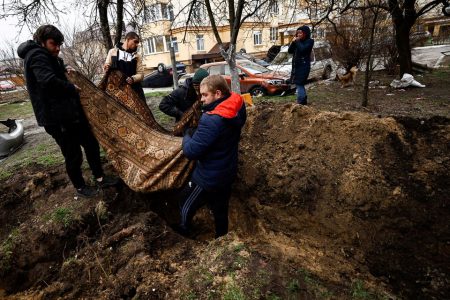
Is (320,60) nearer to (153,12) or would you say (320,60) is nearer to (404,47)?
(404,47)

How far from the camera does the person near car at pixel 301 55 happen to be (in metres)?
5.91

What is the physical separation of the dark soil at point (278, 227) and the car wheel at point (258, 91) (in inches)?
210

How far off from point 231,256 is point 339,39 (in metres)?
11.2

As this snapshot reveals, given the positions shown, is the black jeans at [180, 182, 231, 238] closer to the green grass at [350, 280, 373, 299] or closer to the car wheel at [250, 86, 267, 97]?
the green grass at [350, 280, 373, 299]

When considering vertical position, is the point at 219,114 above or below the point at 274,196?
above

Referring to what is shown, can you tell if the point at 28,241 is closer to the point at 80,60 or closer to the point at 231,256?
the point at 231,256

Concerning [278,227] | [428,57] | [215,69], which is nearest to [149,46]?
[215,69]

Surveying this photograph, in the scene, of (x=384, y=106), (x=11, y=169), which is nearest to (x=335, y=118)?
(x=384, y=106)

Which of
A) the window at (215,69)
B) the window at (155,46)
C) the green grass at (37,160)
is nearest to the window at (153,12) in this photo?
the window at (215,69)

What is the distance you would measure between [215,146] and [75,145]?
1.71 meters

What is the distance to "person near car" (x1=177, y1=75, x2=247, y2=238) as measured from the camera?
2.27 meters

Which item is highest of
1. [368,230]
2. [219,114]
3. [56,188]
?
[219,114]

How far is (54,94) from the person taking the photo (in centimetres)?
287

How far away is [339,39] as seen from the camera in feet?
37.2
